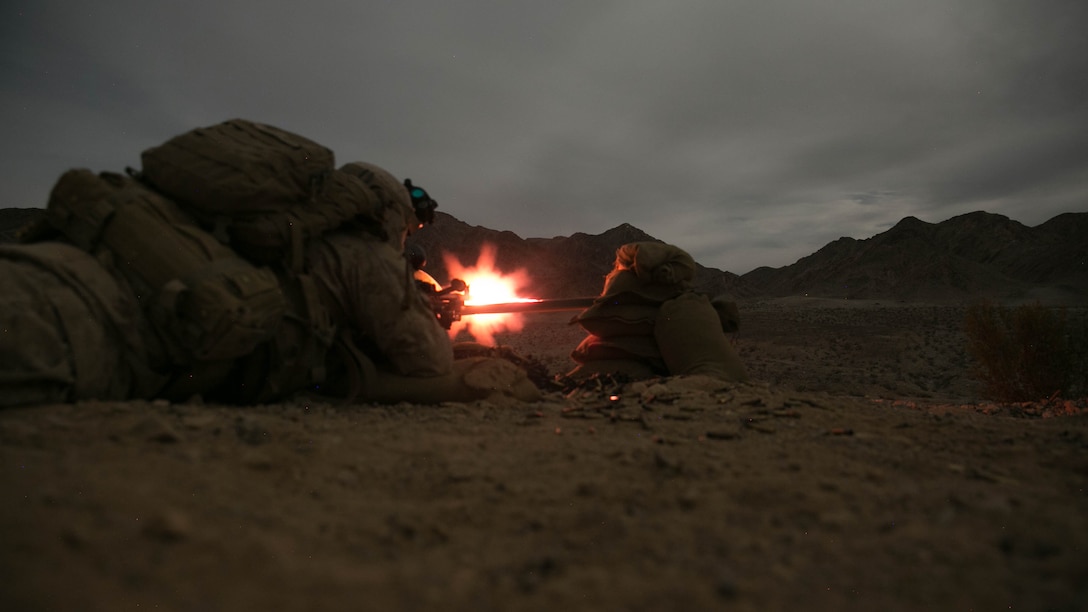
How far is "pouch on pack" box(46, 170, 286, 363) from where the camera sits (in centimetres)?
232

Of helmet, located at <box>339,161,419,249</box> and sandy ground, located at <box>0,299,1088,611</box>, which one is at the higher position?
helmet, located at <box>339,161,419,249</box>

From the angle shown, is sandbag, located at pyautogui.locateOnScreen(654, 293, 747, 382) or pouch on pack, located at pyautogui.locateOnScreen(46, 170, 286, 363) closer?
pouch on pack, located at pyautogui.locateOnScreen(46, 170, 286, 363)

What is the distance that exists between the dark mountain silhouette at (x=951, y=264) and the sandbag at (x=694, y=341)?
38689 mm

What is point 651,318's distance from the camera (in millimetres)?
5207

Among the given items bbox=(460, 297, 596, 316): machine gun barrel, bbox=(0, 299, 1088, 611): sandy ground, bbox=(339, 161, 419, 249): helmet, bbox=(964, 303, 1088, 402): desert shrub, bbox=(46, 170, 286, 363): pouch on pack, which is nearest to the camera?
bbox=(0, 299, 1088, 611): sandy ground

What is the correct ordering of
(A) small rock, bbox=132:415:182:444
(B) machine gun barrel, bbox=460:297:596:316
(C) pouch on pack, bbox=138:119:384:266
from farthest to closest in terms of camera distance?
(B) machine gun barrel, bbox=460:297:596:316 → (C) pouch on pack, bbox=138:119:384:266 → (A) small rock, bbox=132:415:182:444

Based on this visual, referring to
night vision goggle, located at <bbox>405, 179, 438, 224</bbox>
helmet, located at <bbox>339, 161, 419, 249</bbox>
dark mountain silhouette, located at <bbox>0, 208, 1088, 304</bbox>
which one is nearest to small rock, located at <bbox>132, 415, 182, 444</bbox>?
helmet, located at <bbox>339, 161, 419, 249</bbox>

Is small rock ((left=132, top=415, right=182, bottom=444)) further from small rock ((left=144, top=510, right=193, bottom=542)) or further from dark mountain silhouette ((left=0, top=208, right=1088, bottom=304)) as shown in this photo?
dark mountain silhouette ((left=0, top=208, right=1088, bottom=304))

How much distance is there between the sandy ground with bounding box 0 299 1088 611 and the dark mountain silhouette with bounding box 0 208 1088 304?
22993 millimetres

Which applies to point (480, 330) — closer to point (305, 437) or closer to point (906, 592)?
point (305, 437)

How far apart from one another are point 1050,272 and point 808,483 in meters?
50.4

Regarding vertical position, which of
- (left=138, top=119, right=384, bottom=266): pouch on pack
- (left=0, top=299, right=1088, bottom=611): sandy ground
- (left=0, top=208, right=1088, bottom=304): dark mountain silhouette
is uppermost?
(left=0, top=208, right=1088, bottom=304): dark mountain silhouette

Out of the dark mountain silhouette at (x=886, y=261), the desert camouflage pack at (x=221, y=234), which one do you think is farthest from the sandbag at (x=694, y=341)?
the dark mountain silhouette at (x=886, y=261)

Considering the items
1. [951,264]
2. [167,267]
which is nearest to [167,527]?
[167,267]
